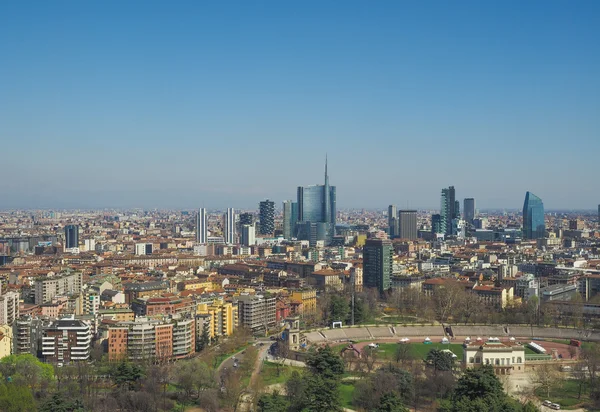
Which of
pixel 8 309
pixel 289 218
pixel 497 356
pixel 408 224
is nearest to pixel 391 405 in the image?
pixel 497 356

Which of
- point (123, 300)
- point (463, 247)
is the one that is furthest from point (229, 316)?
point (463, 247)

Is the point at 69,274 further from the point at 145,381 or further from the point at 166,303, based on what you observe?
the point at 145,381

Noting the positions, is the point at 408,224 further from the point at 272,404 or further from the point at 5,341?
the point at 272,404

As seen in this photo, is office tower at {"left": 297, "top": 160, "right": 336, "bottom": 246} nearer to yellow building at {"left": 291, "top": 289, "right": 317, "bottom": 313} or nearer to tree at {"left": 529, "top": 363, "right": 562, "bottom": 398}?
yellow building at {"left": 291, "top": 289, "right": 317, "bottom": 313}

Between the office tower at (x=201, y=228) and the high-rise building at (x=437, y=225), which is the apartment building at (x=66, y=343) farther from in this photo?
the high-rise building at (x=437, y=225)

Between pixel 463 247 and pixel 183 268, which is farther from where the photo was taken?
pixel 463 247

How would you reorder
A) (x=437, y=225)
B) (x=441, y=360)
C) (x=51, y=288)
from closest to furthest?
(x=441, y=360)
(x=51, y=288)
(x=437, y=225)
